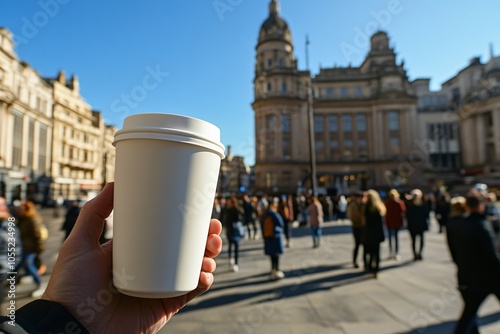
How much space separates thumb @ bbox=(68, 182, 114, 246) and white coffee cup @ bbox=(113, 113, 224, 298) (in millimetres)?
268

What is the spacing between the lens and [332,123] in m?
48.8

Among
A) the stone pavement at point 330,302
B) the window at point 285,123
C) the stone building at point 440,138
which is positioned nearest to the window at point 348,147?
the window at point 285,123

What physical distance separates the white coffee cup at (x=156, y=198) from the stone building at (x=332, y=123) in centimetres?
4229

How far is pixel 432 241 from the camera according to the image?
38.7 feet

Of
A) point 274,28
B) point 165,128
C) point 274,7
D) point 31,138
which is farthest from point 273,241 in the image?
point 274,7

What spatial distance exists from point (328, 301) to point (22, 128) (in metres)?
38.6

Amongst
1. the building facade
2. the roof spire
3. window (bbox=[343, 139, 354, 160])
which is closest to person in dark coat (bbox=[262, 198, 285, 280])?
the building facade

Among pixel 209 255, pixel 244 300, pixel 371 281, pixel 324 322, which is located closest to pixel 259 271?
pixel 244 300

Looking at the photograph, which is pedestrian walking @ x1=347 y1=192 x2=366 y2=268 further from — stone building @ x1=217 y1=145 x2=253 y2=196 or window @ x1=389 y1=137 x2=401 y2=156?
window @ x1=389 y1=137 x2=401 y2=156

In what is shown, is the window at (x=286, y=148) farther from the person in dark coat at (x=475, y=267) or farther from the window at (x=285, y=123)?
the person in dark coat at (x=475, y=267)

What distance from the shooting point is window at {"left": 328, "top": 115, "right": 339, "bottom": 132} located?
48.6 metres

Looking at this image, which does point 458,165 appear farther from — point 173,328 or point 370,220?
point 173,328

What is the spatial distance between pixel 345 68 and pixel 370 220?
167 ft

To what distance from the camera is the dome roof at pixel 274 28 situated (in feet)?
158
